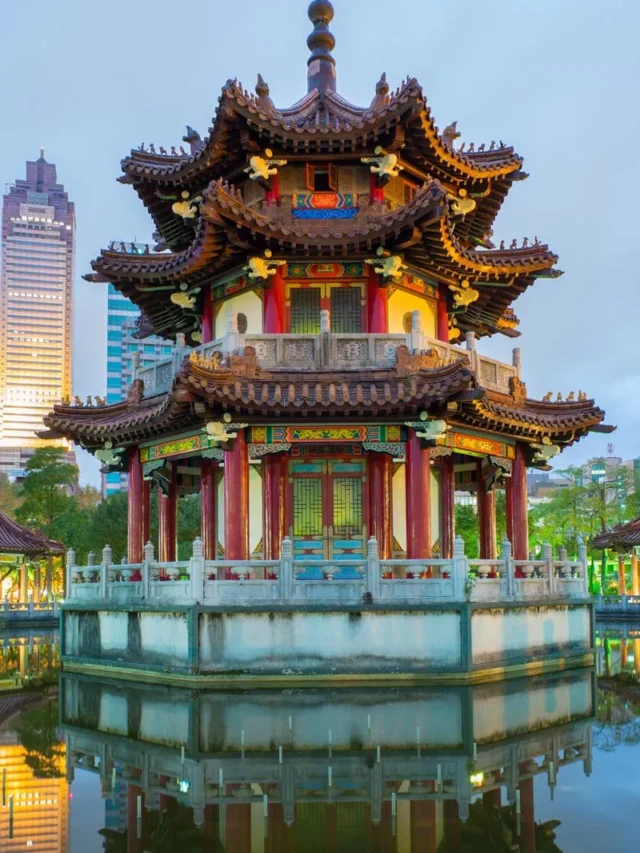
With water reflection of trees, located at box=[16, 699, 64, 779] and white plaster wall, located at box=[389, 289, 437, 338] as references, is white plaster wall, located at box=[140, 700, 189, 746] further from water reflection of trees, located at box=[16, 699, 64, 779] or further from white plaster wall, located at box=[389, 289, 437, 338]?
white plaster wall, located at box=[389, 289, 437, 338]

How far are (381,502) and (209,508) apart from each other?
495 centimetres

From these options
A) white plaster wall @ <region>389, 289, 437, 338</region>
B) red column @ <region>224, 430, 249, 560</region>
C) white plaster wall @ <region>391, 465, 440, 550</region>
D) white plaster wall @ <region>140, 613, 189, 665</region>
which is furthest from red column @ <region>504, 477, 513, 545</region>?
white plaster wall @ <region>140, 613, 189, 665</region>

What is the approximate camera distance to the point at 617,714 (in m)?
16.7

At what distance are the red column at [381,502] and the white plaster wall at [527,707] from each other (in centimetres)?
479

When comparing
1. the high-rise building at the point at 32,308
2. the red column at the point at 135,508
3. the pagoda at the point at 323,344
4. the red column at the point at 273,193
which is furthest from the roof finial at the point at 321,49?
the high-rise building at the point at 32,308

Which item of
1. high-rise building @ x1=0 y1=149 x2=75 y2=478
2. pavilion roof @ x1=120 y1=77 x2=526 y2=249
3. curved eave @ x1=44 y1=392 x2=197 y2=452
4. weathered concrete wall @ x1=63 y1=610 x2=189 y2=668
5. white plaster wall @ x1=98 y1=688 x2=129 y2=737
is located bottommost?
white plaster wall @ x1=98 y1=688 x2=129 y2=737

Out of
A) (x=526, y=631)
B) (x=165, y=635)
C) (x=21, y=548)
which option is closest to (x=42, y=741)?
(x=165, y=635)

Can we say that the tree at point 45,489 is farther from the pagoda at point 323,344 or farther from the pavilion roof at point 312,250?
the pavilion roof at point 312,250

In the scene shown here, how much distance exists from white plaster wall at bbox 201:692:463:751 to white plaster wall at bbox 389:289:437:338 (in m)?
9.72

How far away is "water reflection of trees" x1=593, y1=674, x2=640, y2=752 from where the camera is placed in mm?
14352

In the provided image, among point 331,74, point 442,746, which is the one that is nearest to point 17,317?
point 331,74

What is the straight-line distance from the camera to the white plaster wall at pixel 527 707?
14.6m

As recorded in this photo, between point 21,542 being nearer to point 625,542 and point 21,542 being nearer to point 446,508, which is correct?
point 446,508

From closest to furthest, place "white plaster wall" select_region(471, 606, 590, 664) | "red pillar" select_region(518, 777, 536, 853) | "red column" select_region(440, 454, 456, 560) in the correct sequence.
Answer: "red pillar" select_region(518, 777, 536, 853) → "white plaster wall" select_region(471, 606, 590, 664) → "red column" select_region(440, 454, 456, 560)
